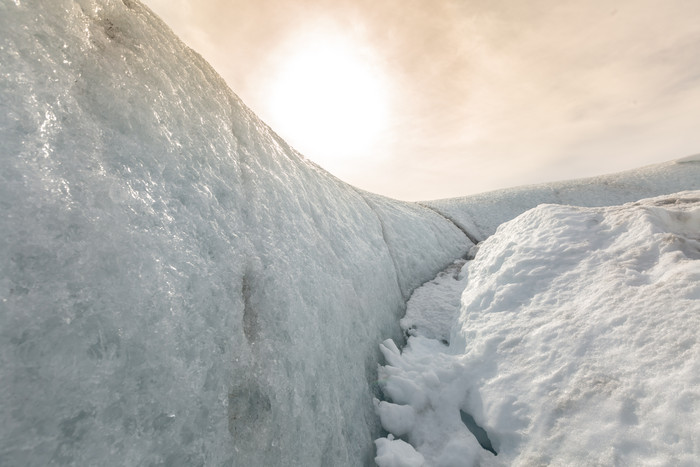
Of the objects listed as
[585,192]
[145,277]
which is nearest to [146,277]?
[145,277]

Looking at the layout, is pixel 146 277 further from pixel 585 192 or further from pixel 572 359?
pixel 585 192

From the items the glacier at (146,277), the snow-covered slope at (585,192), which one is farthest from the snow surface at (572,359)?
the snow-covered slope at (585,192)

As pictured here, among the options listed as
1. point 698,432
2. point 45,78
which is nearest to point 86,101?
point 45,78

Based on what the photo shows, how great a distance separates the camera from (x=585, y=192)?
50.2 feet

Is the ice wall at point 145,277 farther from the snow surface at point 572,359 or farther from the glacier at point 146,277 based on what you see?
the snow surface at point 572,359

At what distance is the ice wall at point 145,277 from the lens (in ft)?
3.89

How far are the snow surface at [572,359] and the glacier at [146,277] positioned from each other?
0.62 metres

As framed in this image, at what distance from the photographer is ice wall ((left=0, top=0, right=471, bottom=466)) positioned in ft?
3.89

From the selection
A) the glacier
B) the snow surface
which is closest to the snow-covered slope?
the snow surface

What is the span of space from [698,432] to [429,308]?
361 cm

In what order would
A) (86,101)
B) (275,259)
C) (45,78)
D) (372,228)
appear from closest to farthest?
(45,78)
(86,101)
(275,259)
(372,228)

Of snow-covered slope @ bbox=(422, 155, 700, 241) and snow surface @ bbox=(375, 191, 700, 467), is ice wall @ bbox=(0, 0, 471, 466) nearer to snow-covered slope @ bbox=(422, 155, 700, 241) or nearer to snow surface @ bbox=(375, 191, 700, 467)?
snow surface @ bbox=(375, 191, 700, 467)

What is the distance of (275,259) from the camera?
8.42 feet

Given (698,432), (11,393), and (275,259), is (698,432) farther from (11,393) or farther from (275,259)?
(11,393)
